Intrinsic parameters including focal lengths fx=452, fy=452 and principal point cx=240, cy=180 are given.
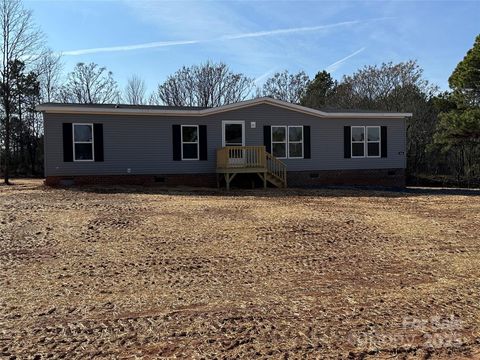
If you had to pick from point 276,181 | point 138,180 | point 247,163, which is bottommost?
point 276,181

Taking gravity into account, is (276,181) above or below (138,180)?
Result: below

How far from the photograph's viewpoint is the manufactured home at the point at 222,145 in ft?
49.9

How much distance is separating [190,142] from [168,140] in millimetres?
811

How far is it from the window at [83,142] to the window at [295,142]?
7316 millimetres

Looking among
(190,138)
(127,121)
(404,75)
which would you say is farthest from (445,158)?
(127,121)

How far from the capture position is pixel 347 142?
1817 centimetres

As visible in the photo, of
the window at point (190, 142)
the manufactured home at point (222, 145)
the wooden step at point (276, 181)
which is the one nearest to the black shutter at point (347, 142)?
the manufactured home at point (222, 145)

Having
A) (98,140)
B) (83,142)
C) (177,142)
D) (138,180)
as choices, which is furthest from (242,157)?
(83,142)

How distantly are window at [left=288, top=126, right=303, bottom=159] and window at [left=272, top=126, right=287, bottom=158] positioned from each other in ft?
0.67

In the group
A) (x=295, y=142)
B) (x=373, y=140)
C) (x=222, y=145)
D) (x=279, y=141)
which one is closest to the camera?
(x=222, y=145)

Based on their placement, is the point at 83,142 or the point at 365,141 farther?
the point at 365,141

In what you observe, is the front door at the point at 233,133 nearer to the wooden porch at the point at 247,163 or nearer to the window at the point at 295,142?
the wooden porch at the point at 247,163

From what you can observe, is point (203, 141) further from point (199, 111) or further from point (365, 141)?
point (365, 141)

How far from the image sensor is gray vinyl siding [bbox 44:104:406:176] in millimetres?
15062
